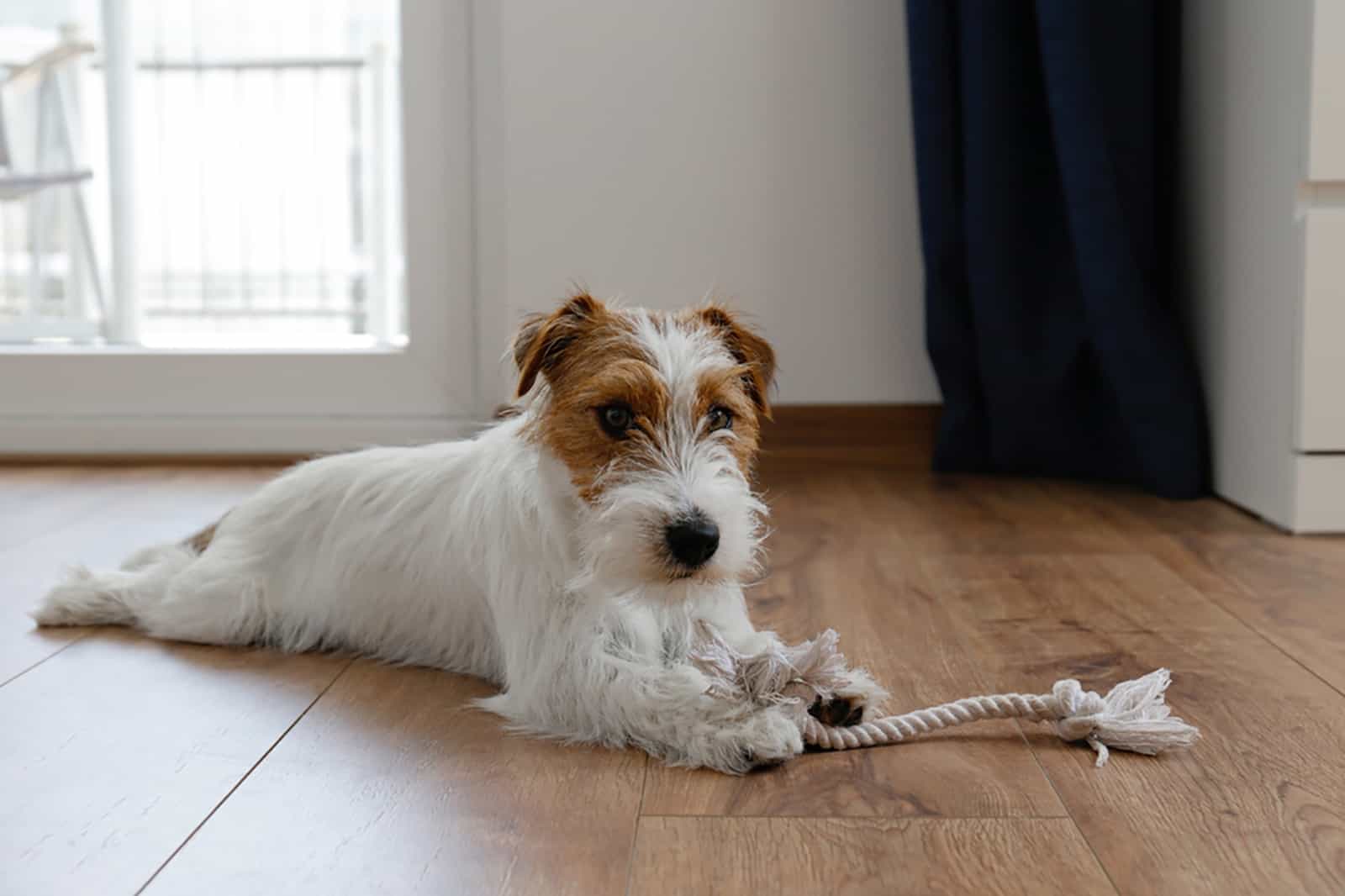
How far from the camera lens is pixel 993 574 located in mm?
2135

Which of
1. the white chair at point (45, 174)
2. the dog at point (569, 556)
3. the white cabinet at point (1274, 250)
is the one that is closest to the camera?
the dog at point (569, 556)

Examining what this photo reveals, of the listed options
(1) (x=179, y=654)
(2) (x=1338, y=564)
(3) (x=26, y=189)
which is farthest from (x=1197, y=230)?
(3) (x=26, y=189)

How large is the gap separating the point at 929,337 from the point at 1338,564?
3.63ft

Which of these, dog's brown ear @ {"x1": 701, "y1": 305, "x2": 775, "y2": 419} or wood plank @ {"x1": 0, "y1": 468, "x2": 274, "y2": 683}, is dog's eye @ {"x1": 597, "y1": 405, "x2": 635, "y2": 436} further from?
wood plank @ {"x1": 0, "y1": 468, "x2": 274, "y2": 683}

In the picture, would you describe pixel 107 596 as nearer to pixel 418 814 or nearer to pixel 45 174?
pixel 418 814

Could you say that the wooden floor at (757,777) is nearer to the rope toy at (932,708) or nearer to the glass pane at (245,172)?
the rope toy at (932,708)

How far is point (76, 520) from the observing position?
8.45 ft

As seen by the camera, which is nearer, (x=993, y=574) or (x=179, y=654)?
(x=179, y=654)

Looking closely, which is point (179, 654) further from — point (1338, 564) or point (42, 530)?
point (1338, 564)

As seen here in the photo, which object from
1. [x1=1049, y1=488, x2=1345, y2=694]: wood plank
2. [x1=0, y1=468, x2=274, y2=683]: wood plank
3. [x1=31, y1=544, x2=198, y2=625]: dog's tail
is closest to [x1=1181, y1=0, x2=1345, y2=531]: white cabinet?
[x1=1049, y1=488, x2=1345, y2=694]: wood plank

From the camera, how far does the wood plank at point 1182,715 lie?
3.52ft

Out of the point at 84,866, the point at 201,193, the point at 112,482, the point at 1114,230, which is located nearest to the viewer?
the point at 84,866

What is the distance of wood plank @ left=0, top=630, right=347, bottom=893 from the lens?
109cm

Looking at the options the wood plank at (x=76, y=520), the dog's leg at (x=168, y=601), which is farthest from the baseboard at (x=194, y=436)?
the dog's leg at (x=168, y=601)
